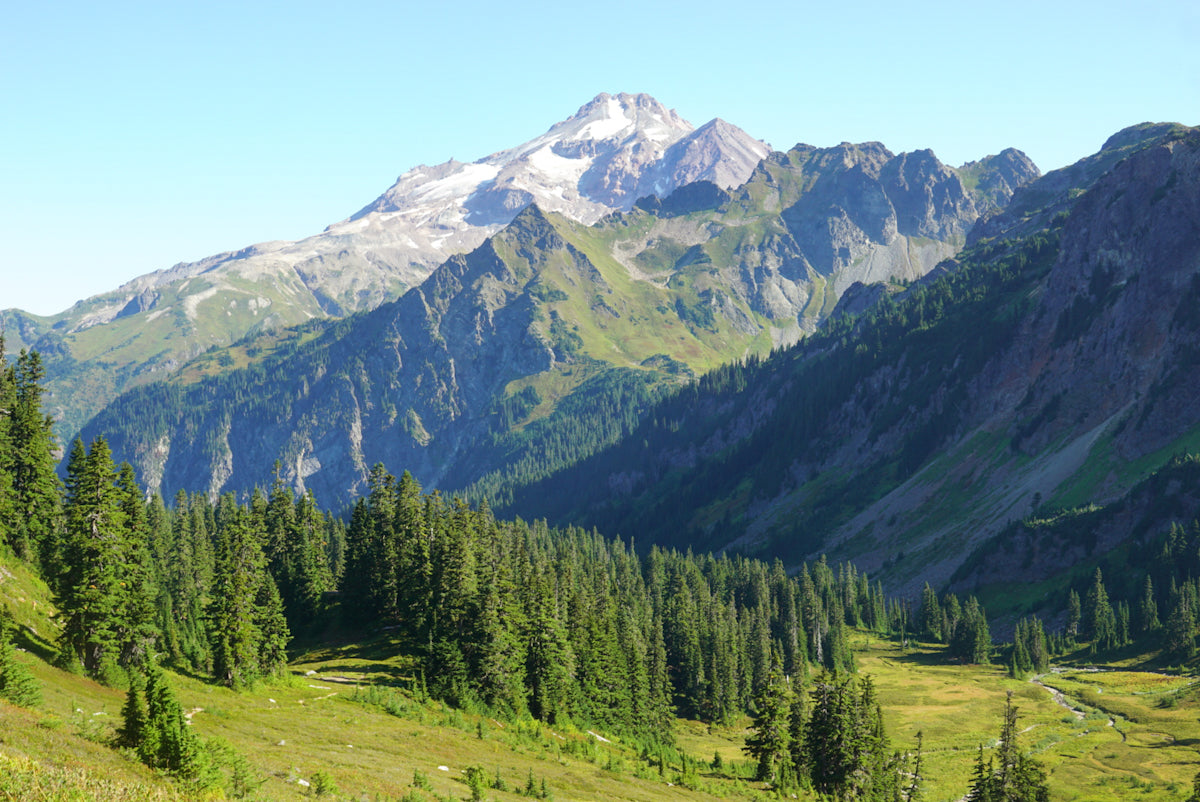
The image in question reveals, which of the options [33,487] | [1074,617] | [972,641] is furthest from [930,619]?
[33,487]

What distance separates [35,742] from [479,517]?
74.2 metres

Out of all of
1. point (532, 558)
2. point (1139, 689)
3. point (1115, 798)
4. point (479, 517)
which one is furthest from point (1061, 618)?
point (479, 517)

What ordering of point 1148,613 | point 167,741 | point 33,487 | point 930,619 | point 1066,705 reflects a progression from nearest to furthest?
point 167,741 < point 33,487 < point 1066,705 < point 1148,613 < point 930,619

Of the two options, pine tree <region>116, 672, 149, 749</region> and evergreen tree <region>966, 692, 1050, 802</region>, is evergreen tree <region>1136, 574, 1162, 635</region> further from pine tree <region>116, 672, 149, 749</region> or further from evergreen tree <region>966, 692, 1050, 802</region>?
pine tree <region>116, 672, 149, 749</region>

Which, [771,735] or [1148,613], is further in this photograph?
[1148,613]

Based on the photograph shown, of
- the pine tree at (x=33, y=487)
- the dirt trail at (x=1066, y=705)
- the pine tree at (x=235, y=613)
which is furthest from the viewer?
the dirt trail at (x=1066, y=705)

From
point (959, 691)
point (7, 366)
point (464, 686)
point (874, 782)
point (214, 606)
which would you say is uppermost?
point (7, 366)

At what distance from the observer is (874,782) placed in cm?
7800

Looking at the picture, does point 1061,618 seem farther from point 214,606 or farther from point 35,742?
point 35,742

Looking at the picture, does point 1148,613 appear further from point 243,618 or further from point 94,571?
point 94,571

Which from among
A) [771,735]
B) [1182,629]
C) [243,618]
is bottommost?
[1182,629]

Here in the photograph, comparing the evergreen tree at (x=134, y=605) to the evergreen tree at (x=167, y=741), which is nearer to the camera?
the evergreen tree at (x=167, y=741)

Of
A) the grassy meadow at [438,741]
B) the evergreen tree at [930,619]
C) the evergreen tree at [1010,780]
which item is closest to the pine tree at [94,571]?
the grassy meadow at [438,741]

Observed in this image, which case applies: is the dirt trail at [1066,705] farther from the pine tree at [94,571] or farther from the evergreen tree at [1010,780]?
the pine tree at [94,571]
